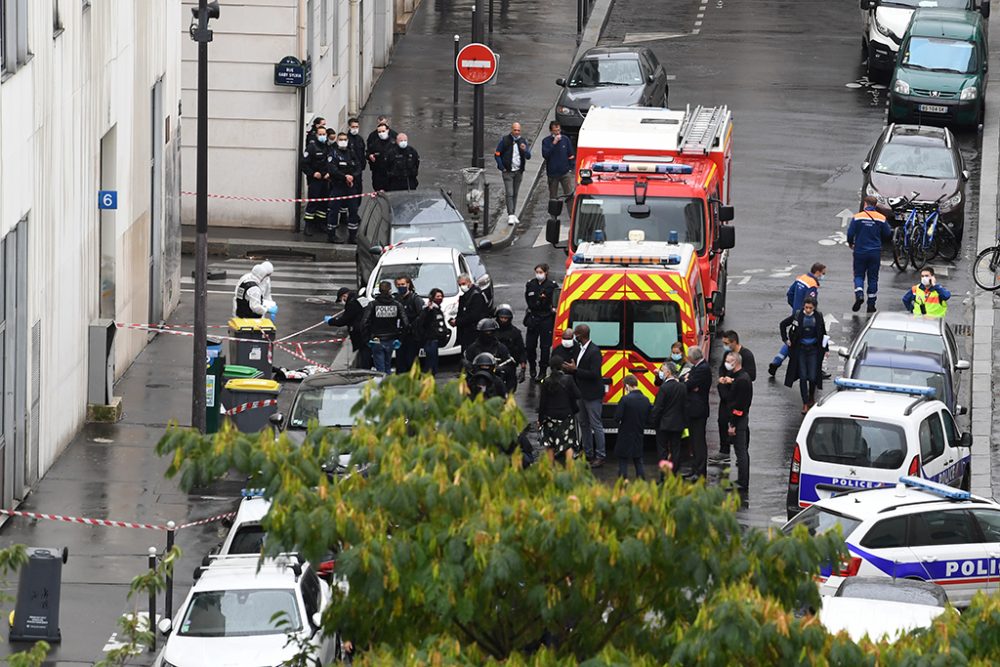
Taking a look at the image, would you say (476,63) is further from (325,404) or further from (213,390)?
(325,404)

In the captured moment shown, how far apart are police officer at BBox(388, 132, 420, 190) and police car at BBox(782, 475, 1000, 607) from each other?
16.1m

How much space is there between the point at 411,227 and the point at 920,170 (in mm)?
8763

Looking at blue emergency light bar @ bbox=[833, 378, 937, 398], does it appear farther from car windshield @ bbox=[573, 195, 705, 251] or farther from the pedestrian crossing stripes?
the pedestrian crossing stripes

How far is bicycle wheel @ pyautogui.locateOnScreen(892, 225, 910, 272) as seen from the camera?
31266 millimetres

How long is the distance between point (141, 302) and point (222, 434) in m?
17.7

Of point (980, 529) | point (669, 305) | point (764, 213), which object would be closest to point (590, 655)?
point (980, 529)

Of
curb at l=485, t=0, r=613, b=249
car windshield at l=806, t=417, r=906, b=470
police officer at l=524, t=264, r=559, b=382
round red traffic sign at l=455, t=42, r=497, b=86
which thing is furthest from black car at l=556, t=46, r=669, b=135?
car windshield at l=806, t=417, r=906, b=470

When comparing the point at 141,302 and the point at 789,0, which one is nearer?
the point at 141,302

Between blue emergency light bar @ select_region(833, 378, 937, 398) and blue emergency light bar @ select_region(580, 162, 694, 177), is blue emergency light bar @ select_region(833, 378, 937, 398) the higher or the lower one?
the lower one

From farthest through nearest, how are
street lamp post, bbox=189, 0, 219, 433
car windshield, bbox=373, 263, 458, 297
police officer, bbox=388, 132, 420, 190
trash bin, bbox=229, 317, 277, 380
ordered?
1. police officer, bbox=388, 132, 420, 190
2. car windshield, bbox=373, 263, 458, 297
3. trash bin, bbox=229, 317, 277, 380
4. street lamp post, bbox=189, 0, 219, 433

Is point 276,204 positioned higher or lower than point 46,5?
lower

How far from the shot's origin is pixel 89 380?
24.2m

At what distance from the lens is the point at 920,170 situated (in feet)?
109

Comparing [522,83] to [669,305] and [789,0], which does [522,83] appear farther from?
[669,305]
